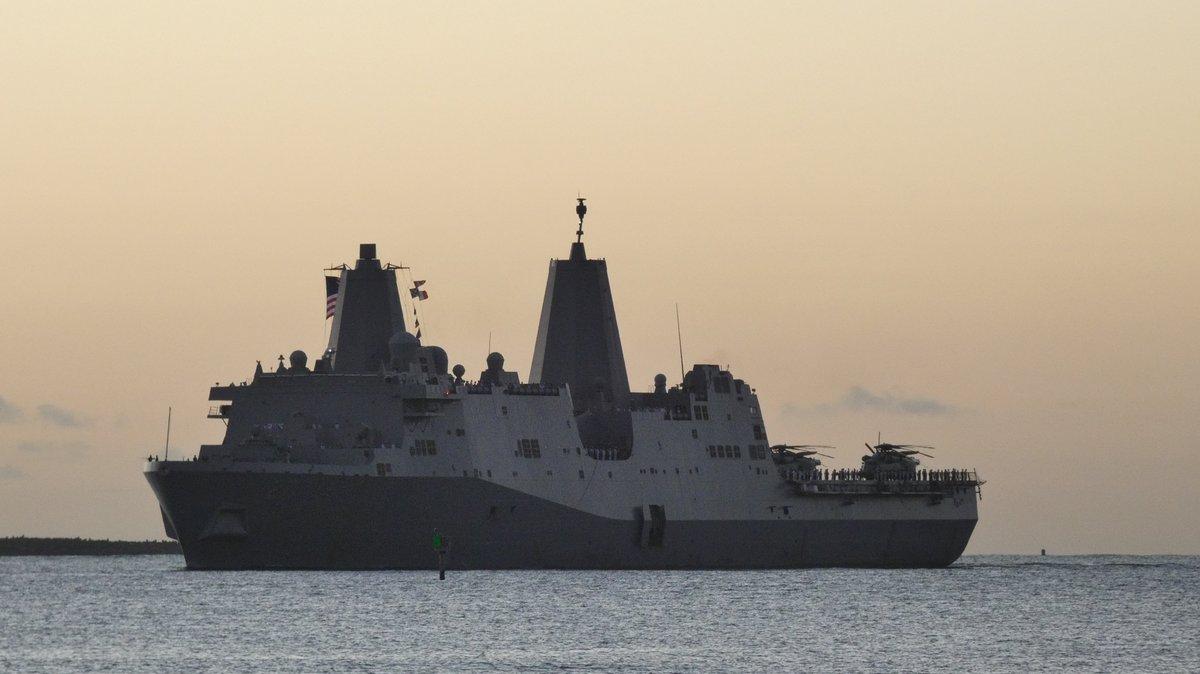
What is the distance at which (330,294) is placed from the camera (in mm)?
80312

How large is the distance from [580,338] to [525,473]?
36.8 feet

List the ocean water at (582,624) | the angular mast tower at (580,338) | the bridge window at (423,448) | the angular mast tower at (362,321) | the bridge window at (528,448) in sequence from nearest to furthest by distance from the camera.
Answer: the ocean water at (582,624)
the bridge window at (423,448)
the bridge window at (528,448)
the angular mast tower at (362,321)
the angular mast tower at (580,338)

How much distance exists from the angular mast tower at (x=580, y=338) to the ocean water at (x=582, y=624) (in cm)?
879

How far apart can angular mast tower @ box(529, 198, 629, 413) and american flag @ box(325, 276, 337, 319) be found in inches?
353

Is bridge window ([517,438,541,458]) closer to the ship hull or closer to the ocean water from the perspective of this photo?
the ship hull

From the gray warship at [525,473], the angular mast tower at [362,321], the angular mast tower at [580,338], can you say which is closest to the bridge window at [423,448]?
the gray warship at [525,473]

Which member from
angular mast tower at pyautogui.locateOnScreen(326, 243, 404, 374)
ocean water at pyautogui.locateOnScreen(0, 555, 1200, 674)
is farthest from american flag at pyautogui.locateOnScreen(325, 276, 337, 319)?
ocean water at pyautogui.locateOnScreen(0, 555, 1200, 674)

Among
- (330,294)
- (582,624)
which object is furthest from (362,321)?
(582,624)

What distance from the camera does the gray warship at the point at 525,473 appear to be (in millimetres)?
71312

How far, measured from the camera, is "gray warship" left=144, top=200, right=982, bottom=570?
71312 mm

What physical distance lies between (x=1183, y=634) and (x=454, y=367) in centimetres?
2701

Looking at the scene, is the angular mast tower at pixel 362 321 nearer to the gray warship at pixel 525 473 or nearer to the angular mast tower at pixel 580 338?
the gray warship at pixel 525 473

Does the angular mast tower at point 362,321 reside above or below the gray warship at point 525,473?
above

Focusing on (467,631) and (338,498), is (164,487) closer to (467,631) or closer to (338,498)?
(338,498)
